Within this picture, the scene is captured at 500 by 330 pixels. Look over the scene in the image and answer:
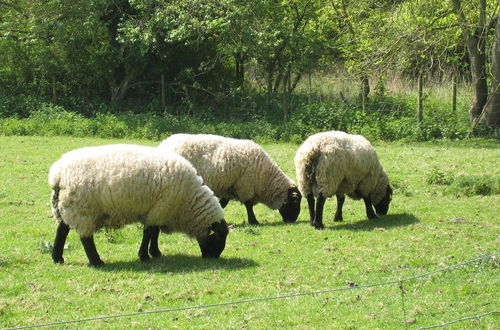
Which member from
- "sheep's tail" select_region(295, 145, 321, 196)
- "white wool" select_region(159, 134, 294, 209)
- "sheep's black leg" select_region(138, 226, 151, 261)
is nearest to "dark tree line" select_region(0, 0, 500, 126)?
"white wool" select_region(159, 134, 294, 209)

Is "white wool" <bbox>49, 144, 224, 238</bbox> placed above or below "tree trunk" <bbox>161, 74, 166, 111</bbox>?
below

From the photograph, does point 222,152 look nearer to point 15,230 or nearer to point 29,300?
point 15,230

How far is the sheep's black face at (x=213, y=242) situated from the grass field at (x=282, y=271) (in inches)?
7.2

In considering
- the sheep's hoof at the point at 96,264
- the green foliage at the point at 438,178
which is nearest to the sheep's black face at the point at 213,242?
the sheep's hoof at the point at 96,264

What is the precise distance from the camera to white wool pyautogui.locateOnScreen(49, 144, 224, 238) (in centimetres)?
916

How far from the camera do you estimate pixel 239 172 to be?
42.8ft

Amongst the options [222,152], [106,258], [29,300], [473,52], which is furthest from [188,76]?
[29,300]

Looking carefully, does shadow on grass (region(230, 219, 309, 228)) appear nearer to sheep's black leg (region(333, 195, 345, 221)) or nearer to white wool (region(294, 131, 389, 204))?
sheep's black leg (region(333, 195, 345, 221))

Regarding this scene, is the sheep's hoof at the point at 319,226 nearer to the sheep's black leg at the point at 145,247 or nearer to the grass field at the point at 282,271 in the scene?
the grass field at the point at 282,271

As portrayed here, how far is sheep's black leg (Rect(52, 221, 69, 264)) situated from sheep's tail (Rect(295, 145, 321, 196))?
474 centimetres

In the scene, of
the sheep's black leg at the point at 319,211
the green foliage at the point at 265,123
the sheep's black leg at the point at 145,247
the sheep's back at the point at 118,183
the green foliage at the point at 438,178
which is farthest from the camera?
the green foliage at the point at 265,123

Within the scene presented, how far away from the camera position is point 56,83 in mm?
29969

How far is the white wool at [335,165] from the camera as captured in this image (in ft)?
39.2

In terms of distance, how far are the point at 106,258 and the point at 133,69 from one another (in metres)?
20.5
